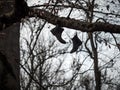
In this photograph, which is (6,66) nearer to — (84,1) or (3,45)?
(3,45)

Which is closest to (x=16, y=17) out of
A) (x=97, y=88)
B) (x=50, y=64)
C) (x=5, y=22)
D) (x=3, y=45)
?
(x=5, y=22)

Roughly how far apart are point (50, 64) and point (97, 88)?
10.4 meters

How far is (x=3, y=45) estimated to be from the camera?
15.5 ft

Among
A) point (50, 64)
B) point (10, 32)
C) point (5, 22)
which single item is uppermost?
point (5, 22)

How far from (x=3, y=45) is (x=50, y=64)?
1998cm

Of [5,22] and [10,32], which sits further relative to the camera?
[10,32]

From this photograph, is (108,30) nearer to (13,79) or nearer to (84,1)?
(13,79)

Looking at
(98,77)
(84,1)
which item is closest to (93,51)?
(98,77)

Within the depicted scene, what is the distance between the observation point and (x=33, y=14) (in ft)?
12.8

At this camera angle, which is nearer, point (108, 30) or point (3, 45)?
point (108, 30)

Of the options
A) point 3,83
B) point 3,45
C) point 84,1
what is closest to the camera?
point 3,83

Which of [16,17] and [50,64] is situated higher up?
[16,17]

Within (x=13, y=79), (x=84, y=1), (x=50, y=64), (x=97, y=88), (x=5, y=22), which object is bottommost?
(x=50, y=64)

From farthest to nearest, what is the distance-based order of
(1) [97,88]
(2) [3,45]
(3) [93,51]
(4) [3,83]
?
(3) [93,51] → (1) [97,88] → (2) [3,45] → (4) [3,83]
